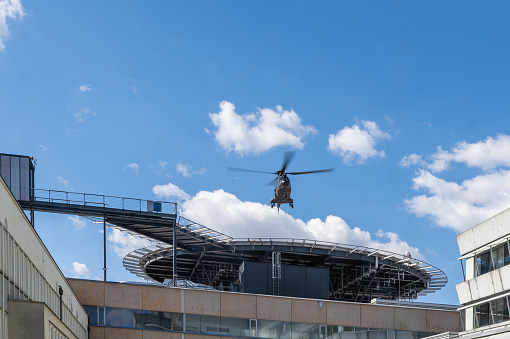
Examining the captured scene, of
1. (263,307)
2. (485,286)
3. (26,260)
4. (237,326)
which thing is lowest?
(237,326)

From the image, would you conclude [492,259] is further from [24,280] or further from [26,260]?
[24,280]

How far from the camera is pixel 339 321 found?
55406mm

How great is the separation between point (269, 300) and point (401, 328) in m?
9.67

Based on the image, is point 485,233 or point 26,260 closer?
point 26,260

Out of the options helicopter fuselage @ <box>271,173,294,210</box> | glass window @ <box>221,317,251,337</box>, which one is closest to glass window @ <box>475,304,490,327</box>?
glass window @ <box>221,317,251,337</box>

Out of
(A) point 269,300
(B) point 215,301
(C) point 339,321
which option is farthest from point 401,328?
(B) point 215,301

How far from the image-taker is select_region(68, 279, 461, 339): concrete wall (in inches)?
2056

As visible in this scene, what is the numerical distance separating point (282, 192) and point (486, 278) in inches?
1112

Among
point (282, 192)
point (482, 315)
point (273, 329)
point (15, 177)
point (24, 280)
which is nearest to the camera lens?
point (24, 280)


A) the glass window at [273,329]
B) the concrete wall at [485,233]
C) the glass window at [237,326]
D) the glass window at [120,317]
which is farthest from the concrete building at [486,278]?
the glass window at [120,317]

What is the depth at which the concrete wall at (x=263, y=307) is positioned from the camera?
5222 cm

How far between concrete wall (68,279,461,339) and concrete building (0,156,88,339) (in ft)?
51.1

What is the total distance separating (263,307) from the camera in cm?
5469

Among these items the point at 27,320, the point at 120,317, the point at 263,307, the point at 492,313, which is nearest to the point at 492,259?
the point at 492,313
